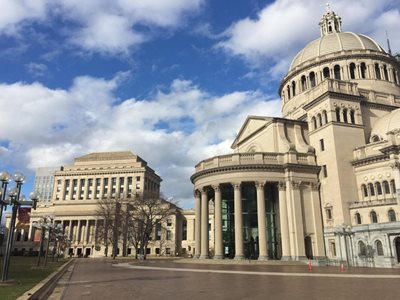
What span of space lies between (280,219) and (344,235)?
900cm

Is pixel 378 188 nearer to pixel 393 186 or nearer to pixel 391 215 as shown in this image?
pixel 393 186

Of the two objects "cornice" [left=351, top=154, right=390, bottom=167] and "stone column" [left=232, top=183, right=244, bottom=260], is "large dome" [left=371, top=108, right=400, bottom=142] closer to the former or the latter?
"cornice" [left=351, top=154, right=390, bottom=167]

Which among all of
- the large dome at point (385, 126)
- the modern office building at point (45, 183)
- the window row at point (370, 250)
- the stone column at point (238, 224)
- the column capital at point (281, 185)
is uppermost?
the modern office building at point (45, 183)

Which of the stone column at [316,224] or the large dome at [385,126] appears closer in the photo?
the stone column at [316,224]

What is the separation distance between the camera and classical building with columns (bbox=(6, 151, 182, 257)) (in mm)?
118875

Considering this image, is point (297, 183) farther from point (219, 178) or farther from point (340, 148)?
point (219, 178)

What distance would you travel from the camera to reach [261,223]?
49.4 metres

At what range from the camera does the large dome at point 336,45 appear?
67250 millimetres

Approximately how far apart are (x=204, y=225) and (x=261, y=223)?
980 cm

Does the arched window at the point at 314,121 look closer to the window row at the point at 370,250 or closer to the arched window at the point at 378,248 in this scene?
the window row at the point at 370,250

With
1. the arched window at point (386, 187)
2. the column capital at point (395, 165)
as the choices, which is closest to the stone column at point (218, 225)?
the arched window at point (386, 187)

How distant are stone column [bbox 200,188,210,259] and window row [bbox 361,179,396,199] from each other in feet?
74.8

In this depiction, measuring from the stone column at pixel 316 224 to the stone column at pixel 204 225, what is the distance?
1563 centimetres

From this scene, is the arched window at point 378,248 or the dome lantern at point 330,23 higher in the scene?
the dome lantern at point 330,23
